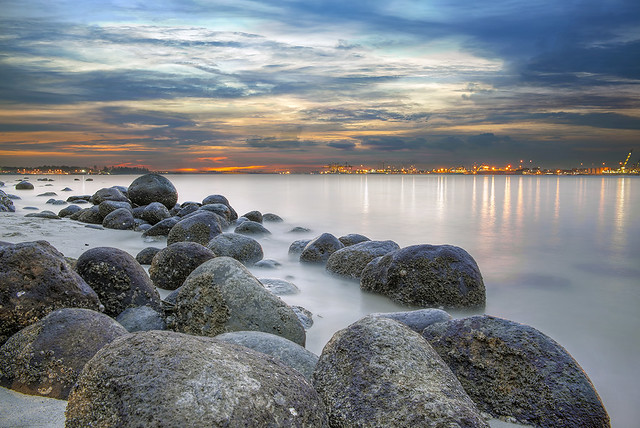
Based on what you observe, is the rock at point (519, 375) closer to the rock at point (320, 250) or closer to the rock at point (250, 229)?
the rock at point (320, 250)

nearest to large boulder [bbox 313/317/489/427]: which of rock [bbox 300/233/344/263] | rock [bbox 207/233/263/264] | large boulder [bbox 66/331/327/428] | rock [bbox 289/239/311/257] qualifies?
large boulder [bbox 66/331/327/428]

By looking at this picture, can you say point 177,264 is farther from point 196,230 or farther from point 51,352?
point 51,352

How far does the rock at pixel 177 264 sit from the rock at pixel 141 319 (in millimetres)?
1826

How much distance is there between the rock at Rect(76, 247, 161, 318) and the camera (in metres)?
4.43

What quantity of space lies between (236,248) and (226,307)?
14.1ft

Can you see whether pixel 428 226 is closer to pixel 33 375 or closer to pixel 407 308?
pixel 407 308

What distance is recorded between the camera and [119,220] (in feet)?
39.7

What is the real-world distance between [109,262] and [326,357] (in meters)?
2.81

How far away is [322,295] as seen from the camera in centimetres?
677

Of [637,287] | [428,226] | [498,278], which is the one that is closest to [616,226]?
[428,226]

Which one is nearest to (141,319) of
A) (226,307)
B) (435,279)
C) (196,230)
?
(226,307)

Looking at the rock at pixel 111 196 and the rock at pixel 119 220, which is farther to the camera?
the rock at pixel 111 196

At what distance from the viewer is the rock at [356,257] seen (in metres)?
7.40

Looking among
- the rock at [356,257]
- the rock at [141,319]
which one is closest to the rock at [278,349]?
the rock at [141,319]
